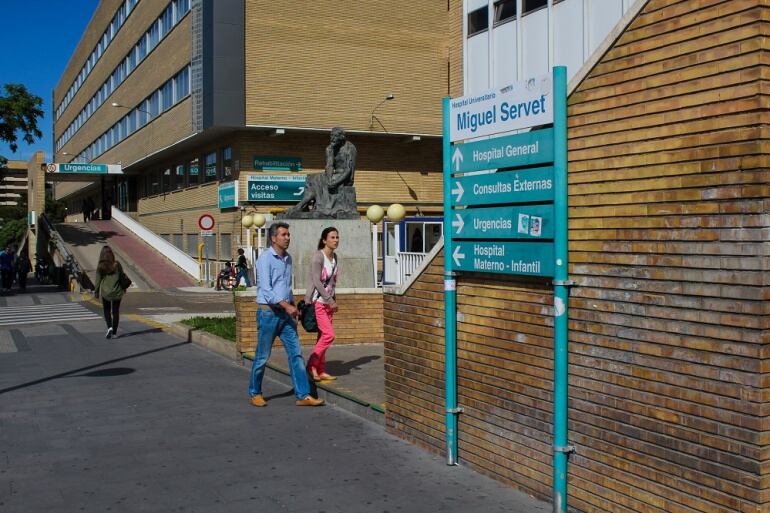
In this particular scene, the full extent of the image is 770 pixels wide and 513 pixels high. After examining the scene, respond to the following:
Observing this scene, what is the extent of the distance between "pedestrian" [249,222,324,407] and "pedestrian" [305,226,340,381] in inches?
20.1

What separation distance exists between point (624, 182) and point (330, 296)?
489cm

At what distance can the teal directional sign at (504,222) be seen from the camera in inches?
200

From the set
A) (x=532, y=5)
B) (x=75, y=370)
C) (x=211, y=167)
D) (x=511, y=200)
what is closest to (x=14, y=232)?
(x=211, y=167)

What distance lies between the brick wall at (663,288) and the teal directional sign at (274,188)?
28580mm

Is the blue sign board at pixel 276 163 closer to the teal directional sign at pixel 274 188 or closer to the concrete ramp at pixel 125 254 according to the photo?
the teal directional sign at pixel 274 188

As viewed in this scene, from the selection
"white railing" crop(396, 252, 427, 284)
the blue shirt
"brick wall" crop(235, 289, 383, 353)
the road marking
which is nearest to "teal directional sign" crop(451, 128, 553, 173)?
the blue shirt

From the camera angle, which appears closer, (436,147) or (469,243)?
(469,243)

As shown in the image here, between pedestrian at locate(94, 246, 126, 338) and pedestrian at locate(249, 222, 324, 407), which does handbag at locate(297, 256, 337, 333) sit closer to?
pedestrian at locate(249, 222, 324, 407)

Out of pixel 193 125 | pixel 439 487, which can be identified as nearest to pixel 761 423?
pixel 439 487

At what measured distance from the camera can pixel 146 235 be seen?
138 feet

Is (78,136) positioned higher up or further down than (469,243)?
higher up

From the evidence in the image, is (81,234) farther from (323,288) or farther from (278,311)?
(278,311)

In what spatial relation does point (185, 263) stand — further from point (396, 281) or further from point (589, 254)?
point (589, 254)

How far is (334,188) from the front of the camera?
14.5 meters
